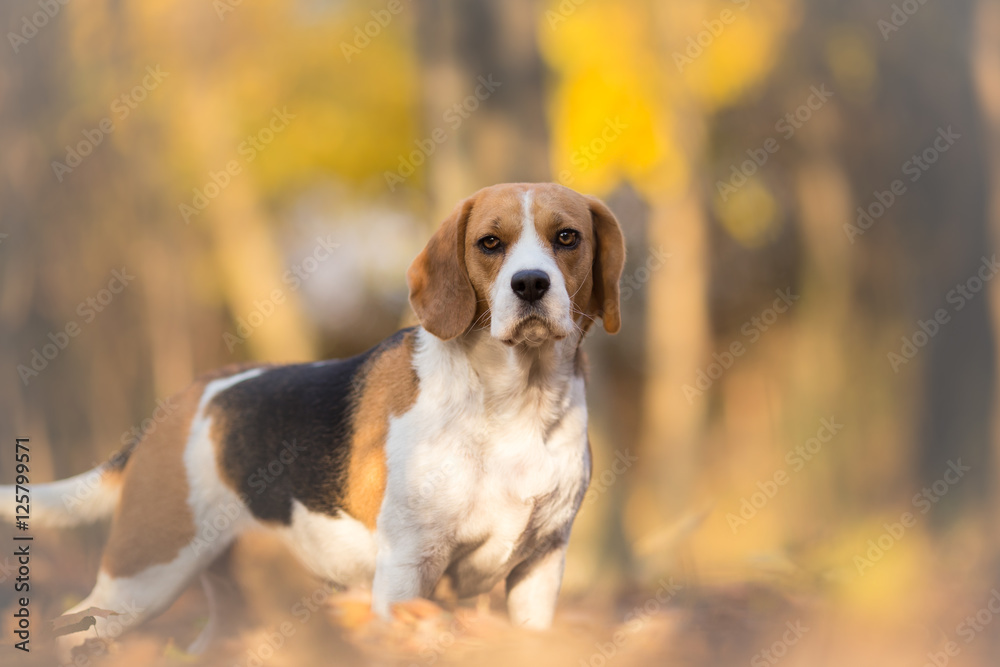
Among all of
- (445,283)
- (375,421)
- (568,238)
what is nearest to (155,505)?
(375,421)

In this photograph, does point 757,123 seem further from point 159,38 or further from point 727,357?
point 159,38

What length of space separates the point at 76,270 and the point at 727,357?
14.6ft

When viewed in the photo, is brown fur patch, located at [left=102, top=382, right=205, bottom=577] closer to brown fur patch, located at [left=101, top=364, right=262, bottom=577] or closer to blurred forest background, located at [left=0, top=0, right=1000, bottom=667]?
brown fur patch, located at [left=101, top=364, right=262, bottom=577]

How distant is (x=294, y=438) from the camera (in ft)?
13.7

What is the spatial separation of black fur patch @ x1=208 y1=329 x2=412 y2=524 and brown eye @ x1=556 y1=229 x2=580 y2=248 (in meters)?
0.98

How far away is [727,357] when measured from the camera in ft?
19.0

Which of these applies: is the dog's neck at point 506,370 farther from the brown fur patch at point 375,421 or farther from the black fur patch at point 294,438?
the black fur patch at point 294,438

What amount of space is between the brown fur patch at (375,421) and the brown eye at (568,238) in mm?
926

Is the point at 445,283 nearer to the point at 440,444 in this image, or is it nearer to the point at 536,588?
the point at 440,444

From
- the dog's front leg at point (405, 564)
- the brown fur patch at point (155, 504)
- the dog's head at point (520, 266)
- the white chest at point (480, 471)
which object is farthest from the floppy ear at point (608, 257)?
the brown fur patch at point (155, 504)

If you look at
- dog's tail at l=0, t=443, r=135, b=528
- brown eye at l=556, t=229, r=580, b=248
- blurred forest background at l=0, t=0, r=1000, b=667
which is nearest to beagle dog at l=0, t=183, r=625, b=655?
brown eye at l=556, t=229, r=580, b=248

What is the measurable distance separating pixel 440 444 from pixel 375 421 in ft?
A: 1.33

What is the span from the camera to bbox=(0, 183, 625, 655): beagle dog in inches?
143

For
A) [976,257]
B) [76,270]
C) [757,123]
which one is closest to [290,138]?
[76,270]
